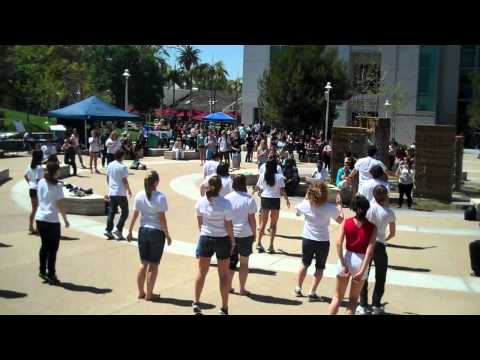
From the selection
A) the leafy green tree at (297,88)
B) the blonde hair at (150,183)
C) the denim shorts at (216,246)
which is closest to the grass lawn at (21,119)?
the leafy green tree at (297,88)

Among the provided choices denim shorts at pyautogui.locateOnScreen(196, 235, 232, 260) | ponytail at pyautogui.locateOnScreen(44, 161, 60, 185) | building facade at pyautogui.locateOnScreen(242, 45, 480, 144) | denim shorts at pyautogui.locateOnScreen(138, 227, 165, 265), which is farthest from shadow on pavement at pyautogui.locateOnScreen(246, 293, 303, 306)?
building facade at pyautogui.locateOnScreen(242, 45, 480, 144)

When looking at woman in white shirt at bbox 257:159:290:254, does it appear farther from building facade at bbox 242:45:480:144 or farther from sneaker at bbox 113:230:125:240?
building facade at bbox 242:45:480:144

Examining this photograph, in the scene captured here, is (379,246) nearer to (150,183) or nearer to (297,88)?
(150,183)

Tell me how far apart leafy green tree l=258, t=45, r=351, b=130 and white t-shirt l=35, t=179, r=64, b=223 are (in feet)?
67.7

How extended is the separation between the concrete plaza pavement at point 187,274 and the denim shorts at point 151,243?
0.60m

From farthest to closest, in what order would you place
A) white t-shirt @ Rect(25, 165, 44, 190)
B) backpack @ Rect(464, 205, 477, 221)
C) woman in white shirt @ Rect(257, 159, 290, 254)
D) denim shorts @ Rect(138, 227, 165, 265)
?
backpack @ Rect(464, 205, 477, 221)
white t-shirt @ Rect(25, 165, 44, 190)
woman in white shirt @ Rect(257, 159, 290, 254)
denim shorts @ Rect(138, 227, 165, 265)

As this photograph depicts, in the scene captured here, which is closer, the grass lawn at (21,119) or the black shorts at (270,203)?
the black shorts at (270,203)

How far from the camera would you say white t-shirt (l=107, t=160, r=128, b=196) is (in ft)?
33.9

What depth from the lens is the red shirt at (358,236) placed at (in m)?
6.27

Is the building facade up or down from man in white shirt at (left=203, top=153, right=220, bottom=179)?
up

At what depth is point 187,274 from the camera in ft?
28.5

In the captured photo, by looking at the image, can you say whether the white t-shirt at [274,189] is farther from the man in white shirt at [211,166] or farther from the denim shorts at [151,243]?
the denim shorts at [151,243]

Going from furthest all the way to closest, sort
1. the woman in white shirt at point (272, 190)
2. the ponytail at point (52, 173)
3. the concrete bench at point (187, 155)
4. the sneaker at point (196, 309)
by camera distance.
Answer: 1. the concrete bench at point (187, 155)
2. the woman in white shirt at point (272, 190)
3. the ponytail at point (52, 173)
4. the sneaker at point (196, 309)
